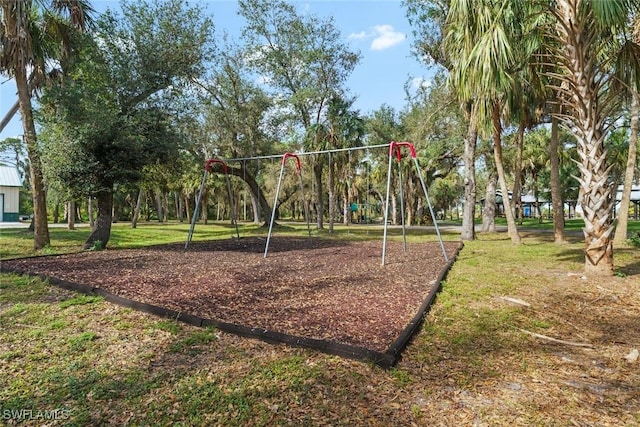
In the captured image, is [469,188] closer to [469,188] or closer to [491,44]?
[469,188]

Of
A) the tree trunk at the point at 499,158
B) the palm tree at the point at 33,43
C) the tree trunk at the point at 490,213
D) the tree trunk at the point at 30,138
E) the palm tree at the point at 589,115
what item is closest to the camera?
the palm tree at the point at 589,115

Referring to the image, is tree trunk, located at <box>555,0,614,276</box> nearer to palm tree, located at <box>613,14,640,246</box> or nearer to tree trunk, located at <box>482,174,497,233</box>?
palm tree, located at <box>613,14,640,246</box>

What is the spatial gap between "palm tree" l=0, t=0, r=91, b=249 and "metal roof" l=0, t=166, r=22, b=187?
2650 cm

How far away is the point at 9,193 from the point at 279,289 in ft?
117

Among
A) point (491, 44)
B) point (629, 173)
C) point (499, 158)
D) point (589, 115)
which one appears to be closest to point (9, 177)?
point (499, 158)

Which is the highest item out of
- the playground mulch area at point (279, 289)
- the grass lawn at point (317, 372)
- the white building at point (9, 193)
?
the white building at point (9, 193)

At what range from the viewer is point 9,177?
102ft

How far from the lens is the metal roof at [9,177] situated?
99.7 feet

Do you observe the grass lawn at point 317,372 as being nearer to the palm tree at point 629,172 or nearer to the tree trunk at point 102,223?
the tree trunk at point 102,223

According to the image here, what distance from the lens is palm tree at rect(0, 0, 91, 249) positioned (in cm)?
872

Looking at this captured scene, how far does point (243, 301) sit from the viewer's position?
491cm

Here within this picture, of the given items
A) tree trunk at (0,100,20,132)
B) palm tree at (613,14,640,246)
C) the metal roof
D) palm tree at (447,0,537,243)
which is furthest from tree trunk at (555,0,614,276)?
the metal roof

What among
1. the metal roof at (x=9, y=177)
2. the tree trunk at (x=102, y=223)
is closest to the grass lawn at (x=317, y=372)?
the tree trunk at (x=102, y=223)

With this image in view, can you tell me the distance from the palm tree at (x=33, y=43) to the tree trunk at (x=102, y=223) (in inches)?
43.2
